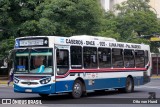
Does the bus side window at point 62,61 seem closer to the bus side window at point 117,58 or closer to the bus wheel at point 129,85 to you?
the bus side window at point 117,58

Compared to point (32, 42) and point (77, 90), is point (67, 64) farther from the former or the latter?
point (32, 42)

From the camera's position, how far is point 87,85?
20.7 metres

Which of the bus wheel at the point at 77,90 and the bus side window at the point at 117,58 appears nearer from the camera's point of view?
the bus wheel at the point at 77,90

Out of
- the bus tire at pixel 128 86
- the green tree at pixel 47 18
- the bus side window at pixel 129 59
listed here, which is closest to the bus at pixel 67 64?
the bus side window at pixel 129 59

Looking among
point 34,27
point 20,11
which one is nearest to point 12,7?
point 20,11

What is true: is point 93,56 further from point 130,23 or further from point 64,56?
point 130,23

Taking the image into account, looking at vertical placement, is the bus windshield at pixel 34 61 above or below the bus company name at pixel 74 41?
below

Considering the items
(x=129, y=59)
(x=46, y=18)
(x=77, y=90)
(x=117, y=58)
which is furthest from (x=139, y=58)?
(x=46, y=18)

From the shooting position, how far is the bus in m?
18.5

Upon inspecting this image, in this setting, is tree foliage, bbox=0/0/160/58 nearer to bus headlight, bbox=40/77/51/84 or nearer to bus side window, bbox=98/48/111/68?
bus side window, bbox=98/48/111/68

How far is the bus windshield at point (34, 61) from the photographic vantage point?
18.5 m

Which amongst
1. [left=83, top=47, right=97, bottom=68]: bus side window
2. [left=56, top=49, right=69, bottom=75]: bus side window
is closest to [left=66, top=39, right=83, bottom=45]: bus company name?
[left=83, top=47, right=97, bottom=68]: bus side window

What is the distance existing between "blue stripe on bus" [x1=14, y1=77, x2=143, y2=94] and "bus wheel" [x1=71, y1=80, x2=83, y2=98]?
319 millimetres

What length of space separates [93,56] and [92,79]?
3.85 ft
